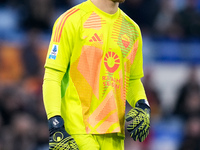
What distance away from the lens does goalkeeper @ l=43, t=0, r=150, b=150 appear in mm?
4305

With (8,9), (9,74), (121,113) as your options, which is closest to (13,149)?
(9,74)

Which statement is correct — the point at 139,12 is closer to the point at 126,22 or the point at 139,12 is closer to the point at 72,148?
the point at 126,22

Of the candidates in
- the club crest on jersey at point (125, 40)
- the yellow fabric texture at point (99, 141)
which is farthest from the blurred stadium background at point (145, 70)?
the club crest on jersey at point (125, 40)

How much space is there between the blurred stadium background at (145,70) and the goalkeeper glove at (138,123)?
13.0 ft

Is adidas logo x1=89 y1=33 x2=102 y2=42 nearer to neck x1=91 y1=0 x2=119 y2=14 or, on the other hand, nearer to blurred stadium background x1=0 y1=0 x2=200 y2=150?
neck x1=91 y1=0 x2=119 y2=14

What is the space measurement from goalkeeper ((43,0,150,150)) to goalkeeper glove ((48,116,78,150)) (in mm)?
18

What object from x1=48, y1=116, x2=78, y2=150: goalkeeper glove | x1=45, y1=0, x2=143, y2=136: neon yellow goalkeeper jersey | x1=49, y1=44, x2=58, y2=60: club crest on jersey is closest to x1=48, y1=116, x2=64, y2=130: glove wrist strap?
x1=48, y1=116, x2=78, y2=150: goalkeeper glove

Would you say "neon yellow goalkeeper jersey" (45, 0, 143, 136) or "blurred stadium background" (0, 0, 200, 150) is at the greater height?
"neon yellow goalkeeper jersey" (45, 0, 143, 136)

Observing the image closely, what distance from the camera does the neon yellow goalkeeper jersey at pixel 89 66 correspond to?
171 inches

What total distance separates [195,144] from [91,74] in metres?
5.47

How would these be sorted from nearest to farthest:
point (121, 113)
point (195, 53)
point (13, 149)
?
1. point (121, 113)
2. point (13, 149)
3. point (195, 53)

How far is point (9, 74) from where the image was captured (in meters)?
9.55

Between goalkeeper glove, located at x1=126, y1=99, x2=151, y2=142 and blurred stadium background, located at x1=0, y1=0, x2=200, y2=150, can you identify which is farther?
blurred stadium background, located at x1=0, y1=0, x2=200, y2=150

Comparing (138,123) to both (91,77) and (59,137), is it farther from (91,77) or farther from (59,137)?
(59,137)
